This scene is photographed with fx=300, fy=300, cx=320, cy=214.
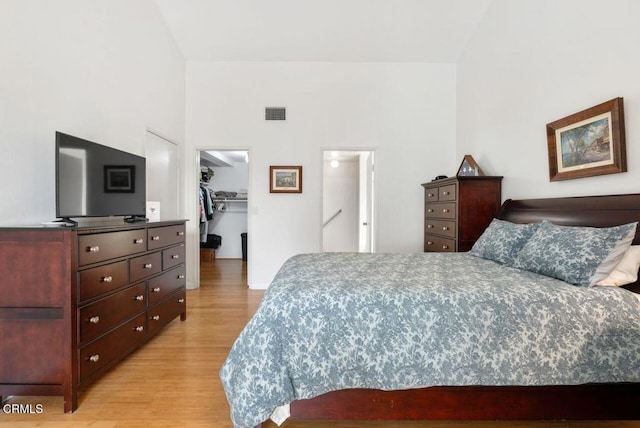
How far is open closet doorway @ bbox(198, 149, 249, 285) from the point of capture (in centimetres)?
603

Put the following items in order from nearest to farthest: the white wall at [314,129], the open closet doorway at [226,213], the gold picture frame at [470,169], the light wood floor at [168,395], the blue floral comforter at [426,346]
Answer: the blue floral comforter at [426,346] < the light wood floor at [168,395] < the gold picture frame at [470,169] < the white wall at [314,129] < the open closet doorway at [226,213]

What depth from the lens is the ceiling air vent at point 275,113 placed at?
13.4 feet

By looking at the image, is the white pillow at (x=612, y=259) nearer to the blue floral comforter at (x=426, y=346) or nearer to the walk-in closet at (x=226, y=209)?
the blue floral comforter at (x=426, y=346)

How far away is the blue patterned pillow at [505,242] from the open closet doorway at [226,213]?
4431 millimetres

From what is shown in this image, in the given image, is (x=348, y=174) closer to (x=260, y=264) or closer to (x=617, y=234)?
(x=260, y=264)

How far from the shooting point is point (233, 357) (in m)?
1.33

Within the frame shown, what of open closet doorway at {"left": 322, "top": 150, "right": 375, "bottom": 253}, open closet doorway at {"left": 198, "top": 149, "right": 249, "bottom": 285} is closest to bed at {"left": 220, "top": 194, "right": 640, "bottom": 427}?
open closet doorway at {"left": 198, "top": 149, "right": 249, "bottom": 285}

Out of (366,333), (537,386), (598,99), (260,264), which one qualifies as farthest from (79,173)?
(598,99)

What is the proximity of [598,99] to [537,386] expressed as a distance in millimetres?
1874

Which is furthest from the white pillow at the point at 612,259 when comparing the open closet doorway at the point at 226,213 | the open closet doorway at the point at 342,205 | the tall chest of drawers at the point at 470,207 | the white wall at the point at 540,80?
the open closet doorway at the point at 226,213

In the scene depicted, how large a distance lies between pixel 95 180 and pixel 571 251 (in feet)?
9.99

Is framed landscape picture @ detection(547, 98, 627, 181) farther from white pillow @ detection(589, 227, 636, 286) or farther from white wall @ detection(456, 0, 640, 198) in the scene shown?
white pillow @ detection(589, 227, 636, 286)

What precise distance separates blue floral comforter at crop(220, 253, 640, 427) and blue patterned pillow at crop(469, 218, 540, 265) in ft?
2.56

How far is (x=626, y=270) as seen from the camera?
1562 millimetres
